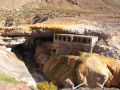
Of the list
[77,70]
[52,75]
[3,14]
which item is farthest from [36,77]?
[3,14]

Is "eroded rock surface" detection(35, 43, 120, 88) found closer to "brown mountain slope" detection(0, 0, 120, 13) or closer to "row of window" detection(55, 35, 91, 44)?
"row of window" detection(55, 35, 91, 44)

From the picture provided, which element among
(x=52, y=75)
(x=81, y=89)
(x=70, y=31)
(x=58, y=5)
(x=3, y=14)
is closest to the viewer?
(x=81, y=89)

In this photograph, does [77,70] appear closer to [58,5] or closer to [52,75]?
[52,75]

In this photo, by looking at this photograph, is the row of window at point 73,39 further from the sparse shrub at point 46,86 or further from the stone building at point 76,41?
the sparse shrub at point 46,86

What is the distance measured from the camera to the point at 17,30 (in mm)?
45719

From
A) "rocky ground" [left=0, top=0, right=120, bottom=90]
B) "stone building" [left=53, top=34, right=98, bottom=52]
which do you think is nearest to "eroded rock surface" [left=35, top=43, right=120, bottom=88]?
"rocky ground" [left=0, top=0, right=120, bottom=90]

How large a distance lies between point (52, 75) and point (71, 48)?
422cm

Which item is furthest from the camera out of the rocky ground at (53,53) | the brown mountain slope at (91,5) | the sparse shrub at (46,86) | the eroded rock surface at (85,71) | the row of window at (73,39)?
the brown mountain slope at (91,5)

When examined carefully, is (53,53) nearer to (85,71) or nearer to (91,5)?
(85,71)

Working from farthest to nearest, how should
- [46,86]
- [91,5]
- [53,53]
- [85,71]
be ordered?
[91,5] → [53,53] → [85,71] → [46,86]

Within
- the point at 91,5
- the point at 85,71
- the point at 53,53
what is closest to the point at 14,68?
the point at 53,53

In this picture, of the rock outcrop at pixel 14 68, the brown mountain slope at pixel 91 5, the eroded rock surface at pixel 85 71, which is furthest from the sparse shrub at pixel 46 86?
the brown mountain slope at pixel 91 5

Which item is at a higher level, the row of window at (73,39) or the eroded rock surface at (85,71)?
the row of window at (73,39)

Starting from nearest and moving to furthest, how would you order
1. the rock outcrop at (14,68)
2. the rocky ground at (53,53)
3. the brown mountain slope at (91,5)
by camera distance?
the rock outcrop at (14,68)
the rocky ground at (53,53)
the brown mountain slope at (91,5)
